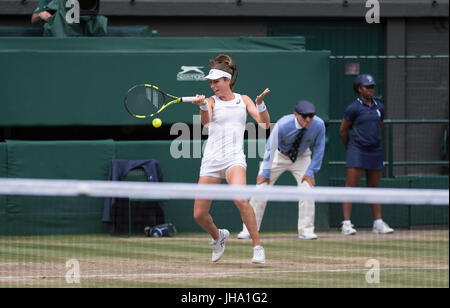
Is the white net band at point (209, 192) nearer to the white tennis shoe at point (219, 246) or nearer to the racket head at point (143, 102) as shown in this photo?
the white tennis shoe at point (219, 246)

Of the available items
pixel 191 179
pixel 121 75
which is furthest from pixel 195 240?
pixel 121 75

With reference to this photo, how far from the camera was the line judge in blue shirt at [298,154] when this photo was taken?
10.4 metres

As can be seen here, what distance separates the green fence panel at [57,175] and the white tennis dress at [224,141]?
3.38 m

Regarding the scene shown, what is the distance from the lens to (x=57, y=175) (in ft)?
37.5

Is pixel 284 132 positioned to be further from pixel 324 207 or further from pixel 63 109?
pixel 63 109

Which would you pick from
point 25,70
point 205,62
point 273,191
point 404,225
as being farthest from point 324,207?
point 273,191

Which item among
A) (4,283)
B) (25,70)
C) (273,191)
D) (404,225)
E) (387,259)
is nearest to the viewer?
(273,191)

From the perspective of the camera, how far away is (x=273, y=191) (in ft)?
17.6

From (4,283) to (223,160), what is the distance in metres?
2.37

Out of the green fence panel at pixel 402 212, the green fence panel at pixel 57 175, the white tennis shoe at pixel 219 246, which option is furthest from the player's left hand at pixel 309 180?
the green fence panel at pixel 57 175

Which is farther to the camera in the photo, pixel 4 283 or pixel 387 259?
pixel 387 259

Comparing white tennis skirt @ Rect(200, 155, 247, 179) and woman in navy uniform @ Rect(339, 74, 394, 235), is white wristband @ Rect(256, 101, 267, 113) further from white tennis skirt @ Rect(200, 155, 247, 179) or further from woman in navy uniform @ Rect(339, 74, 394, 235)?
woman in navy uniform @ Rect(339, 74, 394, 235)

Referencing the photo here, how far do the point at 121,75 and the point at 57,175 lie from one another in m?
1.54

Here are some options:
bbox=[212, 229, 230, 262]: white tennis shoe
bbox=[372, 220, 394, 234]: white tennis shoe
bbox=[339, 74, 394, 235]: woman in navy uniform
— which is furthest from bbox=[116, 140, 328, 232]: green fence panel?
bbox=[212, 229, 230, 262]: white tennis shoe
